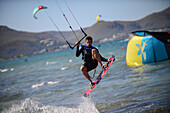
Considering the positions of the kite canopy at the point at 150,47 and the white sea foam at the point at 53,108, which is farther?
the kite canopy at the point at 150,47

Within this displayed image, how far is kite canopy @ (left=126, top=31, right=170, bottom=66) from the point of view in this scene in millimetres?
12883

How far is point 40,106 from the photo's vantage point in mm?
9125

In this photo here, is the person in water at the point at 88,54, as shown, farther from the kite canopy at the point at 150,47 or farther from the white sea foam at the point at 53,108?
the kite canopy at the point at 150,47

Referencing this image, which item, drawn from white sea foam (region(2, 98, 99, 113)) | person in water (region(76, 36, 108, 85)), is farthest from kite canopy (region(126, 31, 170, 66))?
person in water (region(76, 36, 108, 85))

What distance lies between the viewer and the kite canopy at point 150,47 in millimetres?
12883

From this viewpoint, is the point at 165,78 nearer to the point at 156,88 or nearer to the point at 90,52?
the point at 156,88

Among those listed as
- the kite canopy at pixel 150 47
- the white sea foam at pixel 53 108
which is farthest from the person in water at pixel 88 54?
the kite canopy at pixel 150 47

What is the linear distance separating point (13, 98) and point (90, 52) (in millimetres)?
6925

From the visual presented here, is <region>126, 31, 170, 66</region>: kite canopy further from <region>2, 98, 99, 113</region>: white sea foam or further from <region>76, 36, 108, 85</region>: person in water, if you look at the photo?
<region>76, 36, 108, 85</region>: person in water

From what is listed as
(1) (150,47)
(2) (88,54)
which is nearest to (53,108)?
(2) (88,54)

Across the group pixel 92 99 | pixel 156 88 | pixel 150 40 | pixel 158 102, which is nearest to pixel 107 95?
pixel 92 99

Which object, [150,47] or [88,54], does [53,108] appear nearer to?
[88,54]

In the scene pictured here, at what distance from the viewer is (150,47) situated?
42.3ft

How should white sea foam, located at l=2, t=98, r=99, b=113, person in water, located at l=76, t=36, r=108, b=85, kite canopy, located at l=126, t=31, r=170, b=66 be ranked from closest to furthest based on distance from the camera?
person in water, located at l=76, t=36, r=108, b=85
white sea foam, located at l=2, t=98, r=99, b=113
kite canopy, located at l=126, t=31, r=170, b=66
